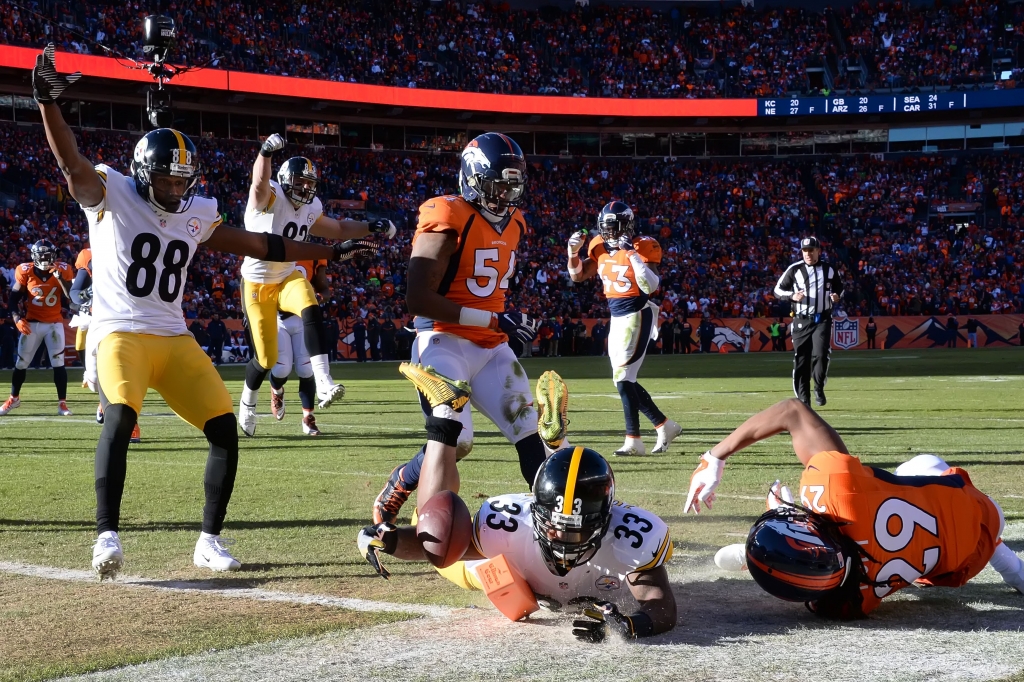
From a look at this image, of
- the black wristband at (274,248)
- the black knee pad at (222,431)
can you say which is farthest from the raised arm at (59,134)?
the black knee pad at (222,431)

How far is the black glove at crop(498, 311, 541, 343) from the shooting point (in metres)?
4.96

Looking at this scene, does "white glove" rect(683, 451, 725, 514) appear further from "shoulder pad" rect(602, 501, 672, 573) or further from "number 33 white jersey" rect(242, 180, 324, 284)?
"number 33 white jersey" rect(242, 180, 324, 284)

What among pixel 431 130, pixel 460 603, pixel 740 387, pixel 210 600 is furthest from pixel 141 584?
pixel 431 130

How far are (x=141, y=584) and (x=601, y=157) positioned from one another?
39351 millimetres

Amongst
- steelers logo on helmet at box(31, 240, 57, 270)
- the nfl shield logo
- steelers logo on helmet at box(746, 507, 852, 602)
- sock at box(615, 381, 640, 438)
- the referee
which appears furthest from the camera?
the nfl shield logo

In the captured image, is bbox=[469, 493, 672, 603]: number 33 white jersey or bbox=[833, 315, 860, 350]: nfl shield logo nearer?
bbox=[469, 493, 672, 603]: number 33 white jersey

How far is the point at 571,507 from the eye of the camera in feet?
12.3

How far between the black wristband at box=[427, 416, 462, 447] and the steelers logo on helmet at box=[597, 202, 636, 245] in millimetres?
4995

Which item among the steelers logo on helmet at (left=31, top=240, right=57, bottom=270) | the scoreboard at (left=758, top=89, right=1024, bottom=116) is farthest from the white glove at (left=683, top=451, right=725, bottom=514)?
the scoreboard at (left=758, top=89, right=1024, bottom=116)

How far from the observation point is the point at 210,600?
4.30 meters

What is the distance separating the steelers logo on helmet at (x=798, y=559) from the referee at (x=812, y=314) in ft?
33.2

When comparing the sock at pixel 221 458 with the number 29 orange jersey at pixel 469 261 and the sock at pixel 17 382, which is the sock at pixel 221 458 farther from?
the sock at pixel 17 382

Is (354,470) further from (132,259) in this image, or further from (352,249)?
(132,259)

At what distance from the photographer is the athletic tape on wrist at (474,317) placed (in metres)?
4.98
